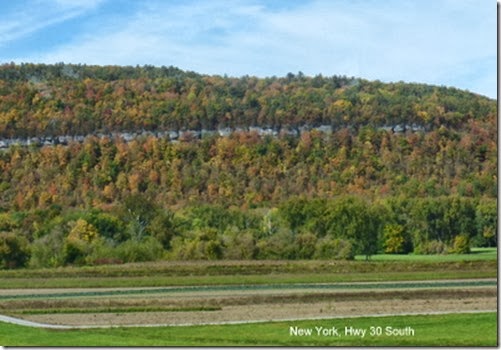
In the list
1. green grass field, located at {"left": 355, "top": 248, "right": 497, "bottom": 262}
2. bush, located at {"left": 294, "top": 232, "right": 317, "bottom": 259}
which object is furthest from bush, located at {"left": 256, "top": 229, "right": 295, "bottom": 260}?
green grass field, located at {"left": 355, "top": 248, "right": 497, "bottom": 262}

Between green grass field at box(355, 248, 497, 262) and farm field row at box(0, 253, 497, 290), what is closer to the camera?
green grass field at box(355, 248, 497, 262)

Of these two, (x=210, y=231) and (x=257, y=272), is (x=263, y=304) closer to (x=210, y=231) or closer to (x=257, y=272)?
(x=257, y=272)

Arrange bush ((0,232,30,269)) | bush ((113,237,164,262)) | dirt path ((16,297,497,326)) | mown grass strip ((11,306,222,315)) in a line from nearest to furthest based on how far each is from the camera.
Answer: dirt path ((16,297,497,326)), mown grass strip ((11,306,222,315)), bush ((0,232,30,269)), bush ((113,237,164,262))

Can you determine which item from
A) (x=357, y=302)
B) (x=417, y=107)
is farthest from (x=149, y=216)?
(x=357, y=302)

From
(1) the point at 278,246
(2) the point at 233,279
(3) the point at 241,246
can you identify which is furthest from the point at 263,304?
(3) the point at 241,246

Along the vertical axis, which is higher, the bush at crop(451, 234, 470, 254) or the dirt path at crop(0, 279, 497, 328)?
the bush at crop(451, 234, 470, 254)

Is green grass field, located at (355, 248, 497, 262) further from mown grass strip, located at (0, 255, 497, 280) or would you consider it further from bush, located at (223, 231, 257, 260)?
bush, located at (223, 231, 257, 260)
